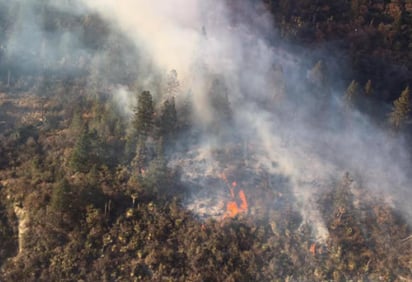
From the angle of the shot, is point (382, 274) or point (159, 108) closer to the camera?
point (382, 274)

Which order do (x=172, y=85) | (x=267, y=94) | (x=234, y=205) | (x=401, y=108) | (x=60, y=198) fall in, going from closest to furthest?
(x=60, y=198) < (x=234, y=205) < (x=401, y=108) < (x=172, y=85) < (x=267, y=94)

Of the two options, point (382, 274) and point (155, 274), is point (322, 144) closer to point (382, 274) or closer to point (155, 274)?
point (382, 274)

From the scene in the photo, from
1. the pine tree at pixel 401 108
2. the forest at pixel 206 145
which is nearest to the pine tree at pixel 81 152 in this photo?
the forest at pixel 206 145

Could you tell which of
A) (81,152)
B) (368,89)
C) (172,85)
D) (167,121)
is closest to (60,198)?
(81,152)

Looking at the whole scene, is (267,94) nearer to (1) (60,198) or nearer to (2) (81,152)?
(2) (81,152)

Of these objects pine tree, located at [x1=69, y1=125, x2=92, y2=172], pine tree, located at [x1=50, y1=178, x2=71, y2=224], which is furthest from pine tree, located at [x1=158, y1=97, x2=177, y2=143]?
pine tree, located at [x1=50, y1=178, x2=71, y2=224]

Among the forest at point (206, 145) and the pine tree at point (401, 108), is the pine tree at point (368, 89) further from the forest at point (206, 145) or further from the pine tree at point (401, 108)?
the pine tree at point (401, 108)

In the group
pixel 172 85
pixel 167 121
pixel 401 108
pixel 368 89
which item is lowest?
pixel 167 121

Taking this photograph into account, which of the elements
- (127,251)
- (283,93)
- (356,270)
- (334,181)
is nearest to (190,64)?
(283,93)
